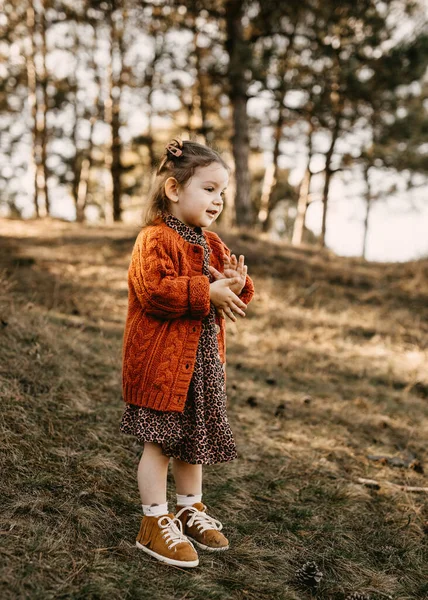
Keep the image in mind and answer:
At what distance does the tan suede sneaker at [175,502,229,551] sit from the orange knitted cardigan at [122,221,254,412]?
59cm

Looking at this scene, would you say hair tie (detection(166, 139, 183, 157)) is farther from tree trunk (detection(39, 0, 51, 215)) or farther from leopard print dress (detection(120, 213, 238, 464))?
tree trunk (detection(39, 0, 51, 215))

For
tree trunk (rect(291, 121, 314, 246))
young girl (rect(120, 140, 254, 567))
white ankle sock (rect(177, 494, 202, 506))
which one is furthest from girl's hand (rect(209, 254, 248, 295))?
tree trunk (rect(291, 121, 314, 246))

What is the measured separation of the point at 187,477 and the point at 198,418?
1.13 ft

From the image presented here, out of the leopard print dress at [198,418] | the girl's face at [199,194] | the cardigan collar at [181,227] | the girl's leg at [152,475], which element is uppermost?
the girl's face at [199,194]

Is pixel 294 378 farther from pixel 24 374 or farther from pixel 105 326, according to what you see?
pixel 24 374

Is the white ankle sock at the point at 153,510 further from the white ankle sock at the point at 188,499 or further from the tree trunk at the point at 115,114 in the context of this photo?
the tree trunk at the point at 115,114

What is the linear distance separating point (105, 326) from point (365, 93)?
6.90m


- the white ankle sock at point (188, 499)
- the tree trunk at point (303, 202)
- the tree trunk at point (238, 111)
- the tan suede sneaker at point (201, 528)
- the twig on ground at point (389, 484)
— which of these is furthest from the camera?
the tree trunk at point (303, 202)

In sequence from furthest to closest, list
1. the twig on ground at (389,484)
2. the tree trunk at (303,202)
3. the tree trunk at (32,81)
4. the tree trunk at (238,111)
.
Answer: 1. the tree trunk at (303,202)
2. the tree trunk at (32,81)
3. the tree trunk at (238,111)
4. the twig on ground at (389,484)

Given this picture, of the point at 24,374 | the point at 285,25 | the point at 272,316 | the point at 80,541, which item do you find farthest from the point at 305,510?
the point at 285,25

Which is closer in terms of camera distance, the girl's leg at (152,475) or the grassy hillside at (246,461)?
the grassy hillside at (246,461)

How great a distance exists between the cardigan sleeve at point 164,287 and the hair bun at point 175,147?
1.32ft

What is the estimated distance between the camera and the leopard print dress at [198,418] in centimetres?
223

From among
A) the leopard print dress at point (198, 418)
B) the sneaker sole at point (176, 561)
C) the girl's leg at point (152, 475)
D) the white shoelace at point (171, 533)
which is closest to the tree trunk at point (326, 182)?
the leopard print dress at point (198, 418)
